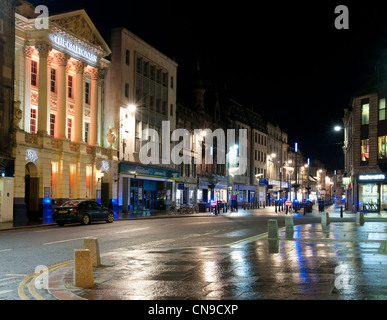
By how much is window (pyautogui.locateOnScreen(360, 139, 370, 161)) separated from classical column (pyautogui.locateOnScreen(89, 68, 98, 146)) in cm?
2638

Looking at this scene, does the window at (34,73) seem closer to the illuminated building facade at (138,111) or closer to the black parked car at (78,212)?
the illuminated building facade at (138,111)

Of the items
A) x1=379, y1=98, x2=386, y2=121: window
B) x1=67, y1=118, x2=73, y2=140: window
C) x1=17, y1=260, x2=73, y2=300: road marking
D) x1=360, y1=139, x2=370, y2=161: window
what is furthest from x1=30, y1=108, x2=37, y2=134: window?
x1=379, y1=98, x2=386, y2=121: window

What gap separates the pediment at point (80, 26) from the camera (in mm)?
38969

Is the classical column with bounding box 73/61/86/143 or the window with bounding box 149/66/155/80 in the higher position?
the window with bounding box 149/66/155/80

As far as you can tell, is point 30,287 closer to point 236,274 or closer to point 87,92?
point 236,274

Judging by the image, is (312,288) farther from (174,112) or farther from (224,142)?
(224,142)

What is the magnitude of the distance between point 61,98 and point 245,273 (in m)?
31.4

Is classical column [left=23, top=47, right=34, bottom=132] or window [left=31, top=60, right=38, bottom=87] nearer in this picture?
classical column [left=23, top=47, right=34, bottom=132]

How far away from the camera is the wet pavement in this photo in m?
8.59

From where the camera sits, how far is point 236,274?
10.8m

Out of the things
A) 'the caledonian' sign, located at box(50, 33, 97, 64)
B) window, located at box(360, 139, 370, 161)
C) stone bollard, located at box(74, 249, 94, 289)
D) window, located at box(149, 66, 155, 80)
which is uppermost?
window, located at box(149, 66, 155, 80)

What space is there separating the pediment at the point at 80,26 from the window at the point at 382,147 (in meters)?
27.2

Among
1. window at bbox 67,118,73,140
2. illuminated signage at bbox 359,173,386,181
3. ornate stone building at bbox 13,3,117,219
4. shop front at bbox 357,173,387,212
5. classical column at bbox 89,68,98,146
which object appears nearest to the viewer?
ornate stone building at bbox 13,3,117,219

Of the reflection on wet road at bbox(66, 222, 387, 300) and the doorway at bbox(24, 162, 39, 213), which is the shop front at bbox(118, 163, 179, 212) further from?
the reflection on wet road at bbox(66, 222, 387, 300)
